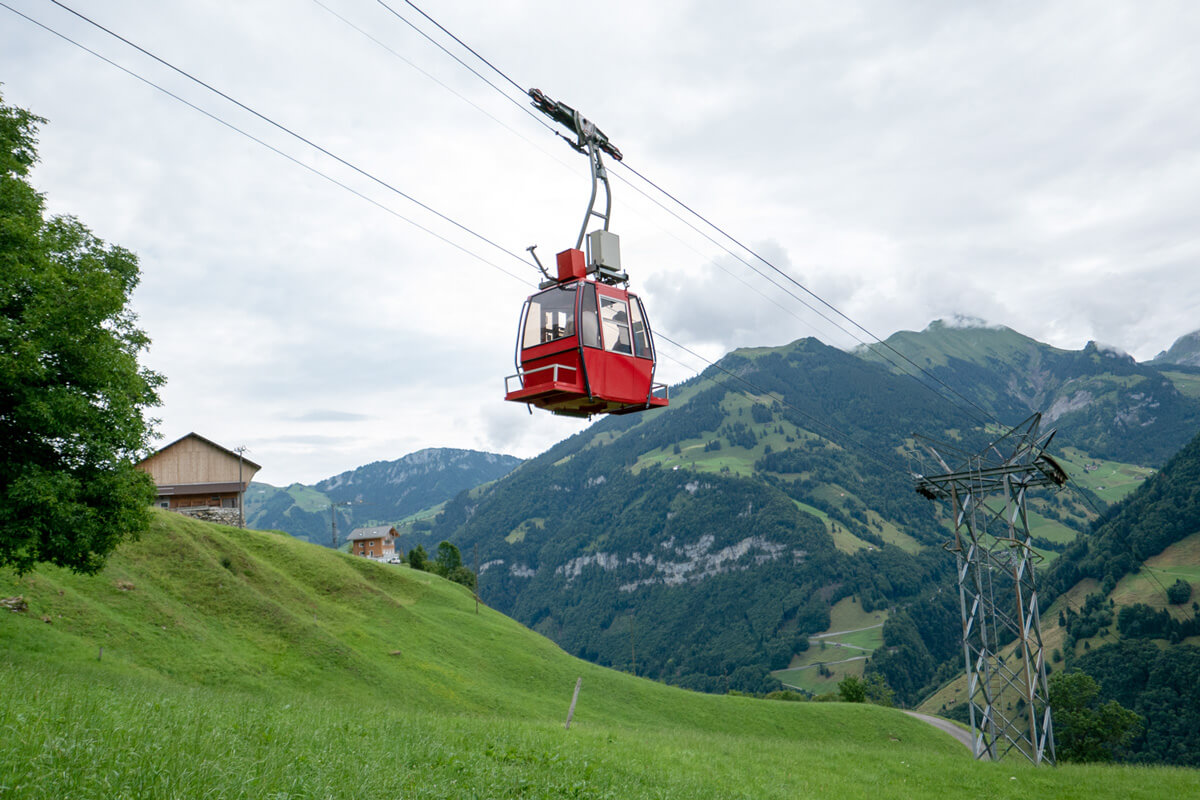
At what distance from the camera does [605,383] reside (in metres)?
18.2

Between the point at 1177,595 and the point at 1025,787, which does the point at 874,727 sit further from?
the point at 1177,595

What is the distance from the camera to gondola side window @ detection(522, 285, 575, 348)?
Result: 1834 cm

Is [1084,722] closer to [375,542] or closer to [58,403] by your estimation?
[58,403]

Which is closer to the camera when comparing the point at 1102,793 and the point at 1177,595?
the point at 1102,793

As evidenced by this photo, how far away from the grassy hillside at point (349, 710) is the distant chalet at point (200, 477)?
6808 millimetres

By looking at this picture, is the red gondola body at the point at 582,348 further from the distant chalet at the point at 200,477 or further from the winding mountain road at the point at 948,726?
the winding mountain road at the point at 948,726

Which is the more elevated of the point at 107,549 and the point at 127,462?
the point at 127,462

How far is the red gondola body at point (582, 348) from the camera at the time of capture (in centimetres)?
1795

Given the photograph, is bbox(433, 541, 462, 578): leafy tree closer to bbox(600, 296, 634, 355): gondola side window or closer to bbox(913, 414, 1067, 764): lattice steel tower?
bbox(913, 414, 1067, 764): lattice steel tower

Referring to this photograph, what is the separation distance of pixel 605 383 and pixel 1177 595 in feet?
731

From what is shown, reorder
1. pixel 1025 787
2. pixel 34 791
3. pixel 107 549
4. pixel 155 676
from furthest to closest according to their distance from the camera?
1. pixel 155 676
2. pixel 1025 787
3. pixel 107 549
4. pixel 34 791

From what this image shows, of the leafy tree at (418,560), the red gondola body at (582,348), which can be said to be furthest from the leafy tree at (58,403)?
the leafy tree at (418,560)

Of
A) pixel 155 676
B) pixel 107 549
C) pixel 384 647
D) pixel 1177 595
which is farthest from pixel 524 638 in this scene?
pixel 1177 595

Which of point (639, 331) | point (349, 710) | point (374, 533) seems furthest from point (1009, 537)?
point (374, 533)
